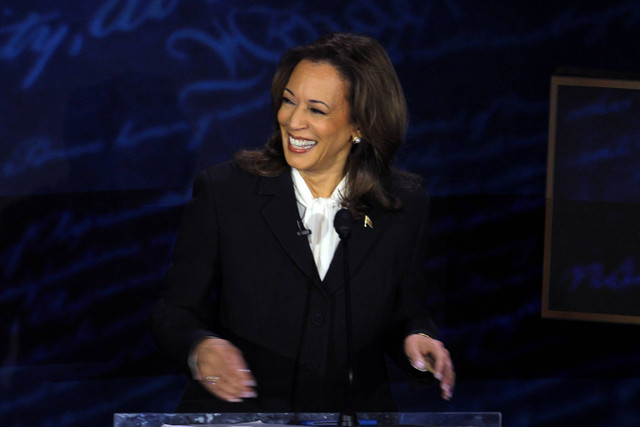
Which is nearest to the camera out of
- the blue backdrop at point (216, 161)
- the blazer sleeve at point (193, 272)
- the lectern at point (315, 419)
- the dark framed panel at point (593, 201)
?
the lectern at point (315, 419)

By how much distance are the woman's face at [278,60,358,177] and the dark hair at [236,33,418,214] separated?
3cm

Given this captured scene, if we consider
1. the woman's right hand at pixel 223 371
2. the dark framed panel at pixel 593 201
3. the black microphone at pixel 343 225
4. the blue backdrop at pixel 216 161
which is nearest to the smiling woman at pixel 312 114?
the black microphone at pixel 343 225

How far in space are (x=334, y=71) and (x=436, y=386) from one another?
164 cm

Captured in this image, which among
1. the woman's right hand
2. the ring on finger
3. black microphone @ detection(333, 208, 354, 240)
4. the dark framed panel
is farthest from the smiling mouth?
the dark framed panel

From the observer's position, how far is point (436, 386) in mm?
3395

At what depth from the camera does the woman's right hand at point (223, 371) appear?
157 cm

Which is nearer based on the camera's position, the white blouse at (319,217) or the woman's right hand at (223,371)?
the woman's right hand at (223,371)

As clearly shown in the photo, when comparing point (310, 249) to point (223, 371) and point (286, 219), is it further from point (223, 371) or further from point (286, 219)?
point (223, 371)

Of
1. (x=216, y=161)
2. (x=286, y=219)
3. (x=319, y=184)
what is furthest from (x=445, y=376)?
(x=216, y=161)

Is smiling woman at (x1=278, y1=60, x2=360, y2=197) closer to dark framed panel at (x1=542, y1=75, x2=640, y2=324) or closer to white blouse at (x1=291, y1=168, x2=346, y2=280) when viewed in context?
white blouse at (x1=291, y1=168, x2=346, y2=280)

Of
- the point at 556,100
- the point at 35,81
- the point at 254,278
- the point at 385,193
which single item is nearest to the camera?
the point at 254,278

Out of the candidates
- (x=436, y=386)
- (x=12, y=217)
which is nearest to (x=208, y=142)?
(x=12, y=217)

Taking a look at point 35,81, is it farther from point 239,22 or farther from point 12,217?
point 239,22

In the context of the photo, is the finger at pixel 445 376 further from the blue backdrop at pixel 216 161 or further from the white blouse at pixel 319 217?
the blue backdrop at pixel 216 161
